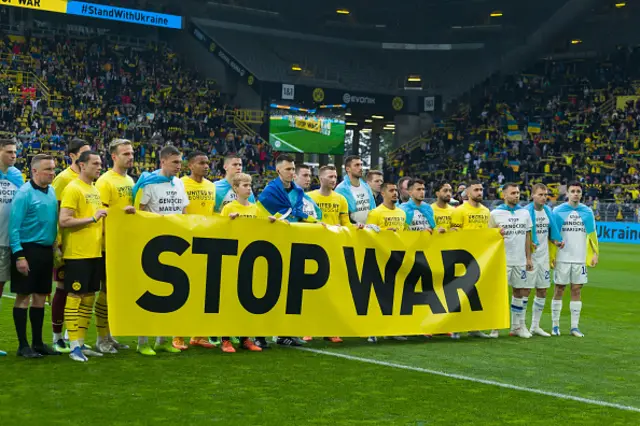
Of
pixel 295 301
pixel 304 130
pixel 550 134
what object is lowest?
pixel 295 301

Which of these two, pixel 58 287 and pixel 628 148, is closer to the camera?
pixel 58 287

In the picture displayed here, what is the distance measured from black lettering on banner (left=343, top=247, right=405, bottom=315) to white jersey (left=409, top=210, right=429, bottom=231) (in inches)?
40.0

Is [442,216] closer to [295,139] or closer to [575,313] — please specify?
[575,313]

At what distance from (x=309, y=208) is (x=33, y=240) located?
3.17 metres

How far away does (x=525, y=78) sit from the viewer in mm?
46344

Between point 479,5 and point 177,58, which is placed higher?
point 479,5

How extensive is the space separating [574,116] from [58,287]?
38039 mm

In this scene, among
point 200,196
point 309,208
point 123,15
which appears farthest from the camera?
point 123,15

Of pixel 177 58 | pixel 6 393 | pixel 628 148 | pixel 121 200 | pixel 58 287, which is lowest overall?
pixel 6 393

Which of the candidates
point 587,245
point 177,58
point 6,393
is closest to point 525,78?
point 177,58

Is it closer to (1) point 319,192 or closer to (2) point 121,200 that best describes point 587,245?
(1) point 319,192

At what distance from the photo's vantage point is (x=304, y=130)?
39906 millimetres

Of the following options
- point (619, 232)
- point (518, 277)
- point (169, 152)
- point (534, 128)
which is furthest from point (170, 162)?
point (534, 128)

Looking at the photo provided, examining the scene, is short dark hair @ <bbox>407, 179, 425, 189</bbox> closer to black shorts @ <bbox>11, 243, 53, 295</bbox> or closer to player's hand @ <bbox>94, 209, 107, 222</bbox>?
player's hand @ <bbox>94, 209, 107, 222</bbox>
